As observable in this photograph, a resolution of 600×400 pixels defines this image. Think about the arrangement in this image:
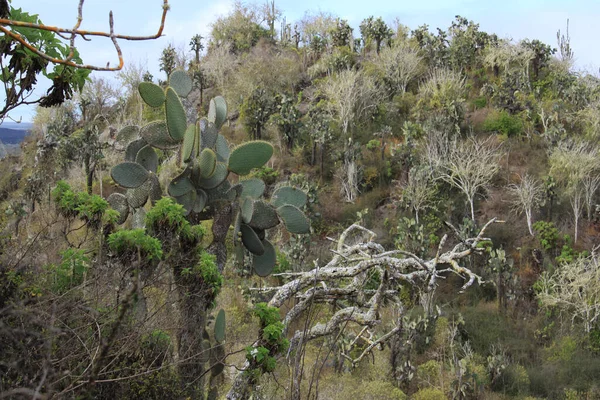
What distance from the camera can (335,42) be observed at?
30891 millimetres

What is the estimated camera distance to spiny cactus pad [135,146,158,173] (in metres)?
5.54

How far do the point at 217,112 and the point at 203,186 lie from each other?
1.00 m

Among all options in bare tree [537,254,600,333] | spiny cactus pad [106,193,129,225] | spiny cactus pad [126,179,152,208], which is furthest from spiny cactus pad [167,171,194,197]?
bare tree [537,254,600,333]

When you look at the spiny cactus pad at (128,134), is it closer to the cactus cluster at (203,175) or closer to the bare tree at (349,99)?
the cactus cluster at (203,175)

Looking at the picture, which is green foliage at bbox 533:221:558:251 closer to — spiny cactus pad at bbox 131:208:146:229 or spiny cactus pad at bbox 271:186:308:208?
spiny cactus pad at bbox 271:186:308:208

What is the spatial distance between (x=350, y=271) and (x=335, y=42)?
1075 inches

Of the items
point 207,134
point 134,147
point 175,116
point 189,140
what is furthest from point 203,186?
point 134,147

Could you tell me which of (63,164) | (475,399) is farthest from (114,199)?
(63,164)

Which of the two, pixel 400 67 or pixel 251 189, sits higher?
pixel 400 67

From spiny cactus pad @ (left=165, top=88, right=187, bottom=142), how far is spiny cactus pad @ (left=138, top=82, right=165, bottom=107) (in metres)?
0.39

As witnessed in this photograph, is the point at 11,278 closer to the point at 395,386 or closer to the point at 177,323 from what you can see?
the point at 177,323

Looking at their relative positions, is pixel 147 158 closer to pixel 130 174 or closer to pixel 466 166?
pixel 130 174

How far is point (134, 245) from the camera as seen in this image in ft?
13.6

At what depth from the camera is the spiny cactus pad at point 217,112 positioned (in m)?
5.78
